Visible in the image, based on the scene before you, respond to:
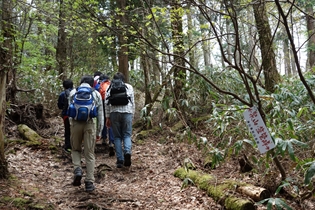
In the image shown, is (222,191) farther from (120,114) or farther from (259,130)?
(120,114)

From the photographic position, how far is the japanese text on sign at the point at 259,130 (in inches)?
120

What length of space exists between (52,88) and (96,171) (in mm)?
5812

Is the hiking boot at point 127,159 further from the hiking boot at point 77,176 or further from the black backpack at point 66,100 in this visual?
the black backpack at point 66,100

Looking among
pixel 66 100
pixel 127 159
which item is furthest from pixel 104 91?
pixel 127 159

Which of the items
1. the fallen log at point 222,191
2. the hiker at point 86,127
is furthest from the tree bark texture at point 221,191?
the hiker at point 86,127

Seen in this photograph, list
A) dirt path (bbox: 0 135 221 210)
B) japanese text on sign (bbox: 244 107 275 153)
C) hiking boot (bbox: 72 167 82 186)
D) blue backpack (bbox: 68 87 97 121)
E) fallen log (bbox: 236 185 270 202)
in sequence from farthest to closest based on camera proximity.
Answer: hiking boot (bbox: 72 167 82 186), blue backpack (bbox: 68 87 97 121), dirt path (bbox: 0 135 221 210), fallen log (bbox: 236 185 270 202), japanese text on sign (bbox: 244 107 275 153)

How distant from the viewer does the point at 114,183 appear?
5.49 meters

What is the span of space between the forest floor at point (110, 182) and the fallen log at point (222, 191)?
95 millimetres

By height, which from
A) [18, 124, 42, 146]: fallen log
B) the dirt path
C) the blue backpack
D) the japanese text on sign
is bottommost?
the dirt path

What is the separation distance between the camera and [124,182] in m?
5.55

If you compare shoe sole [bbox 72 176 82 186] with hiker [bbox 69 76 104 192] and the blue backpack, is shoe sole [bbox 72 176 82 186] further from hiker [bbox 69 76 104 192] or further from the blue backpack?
the blue backpack

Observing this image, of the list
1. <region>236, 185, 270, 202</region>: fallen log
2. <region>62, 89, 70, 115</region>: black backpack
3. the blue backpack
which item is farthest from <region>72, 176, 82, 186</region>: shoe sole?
<region>236, 185, 270, 202</region>: fallen log

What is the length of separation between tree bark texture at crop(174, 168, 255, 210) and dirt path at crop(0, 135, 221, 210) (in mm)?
108

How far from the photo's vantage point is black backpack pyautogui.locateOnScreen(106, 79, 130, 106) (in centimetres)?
610
